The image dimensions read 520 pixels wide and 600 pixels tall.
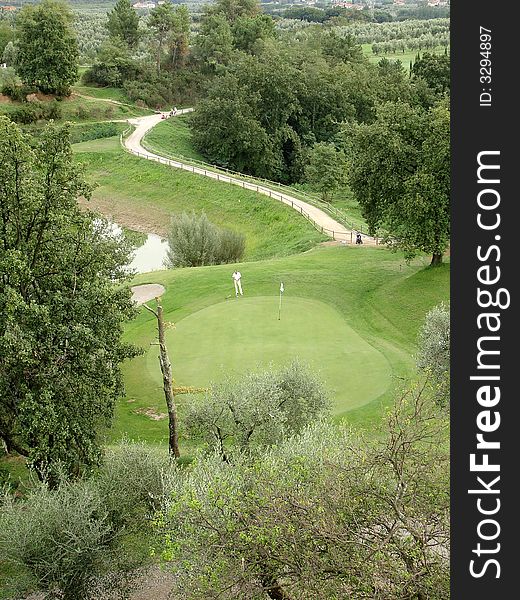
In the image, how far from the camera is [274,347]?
30000mm

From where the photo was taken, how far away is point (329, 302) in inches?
1470

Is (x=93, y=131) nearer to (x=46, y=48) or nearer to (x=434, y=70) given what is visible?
(x=46, y=48)

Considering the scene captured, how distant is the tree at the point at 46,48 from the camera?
8638cm

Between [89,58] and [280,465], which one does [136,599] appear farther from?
[89,58]

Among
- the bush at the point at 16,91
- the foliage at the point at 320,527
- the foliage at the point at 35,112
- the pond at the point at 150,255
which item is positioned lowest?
the pond at the point at 150,255

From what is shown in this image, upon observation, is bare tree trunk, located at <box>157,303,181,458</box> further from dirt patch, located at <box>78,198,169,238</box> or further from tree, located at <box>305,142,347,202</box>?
tree, located at <box>305,142,347,202</box>

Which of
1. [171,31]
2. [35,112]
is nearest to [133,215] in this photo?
[35,112]

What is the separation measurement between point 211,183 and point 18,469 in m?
49.7

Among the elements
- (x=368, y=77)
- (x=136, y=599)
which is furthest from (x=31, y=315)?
(x=368, y=77)

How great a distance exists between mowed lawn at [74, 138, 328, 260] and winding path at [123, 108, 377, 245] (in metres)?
0.77

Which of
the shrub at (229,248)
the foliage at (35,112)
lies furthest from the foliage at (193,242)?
the foliage at (35,112)

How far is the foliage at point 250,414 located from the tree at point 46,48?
7586cm

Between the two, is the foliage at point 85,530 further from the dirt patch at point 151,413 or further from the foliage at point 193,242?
the foliage at point 193,242

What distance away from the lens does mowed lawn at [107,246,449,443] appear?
27.2 metres
